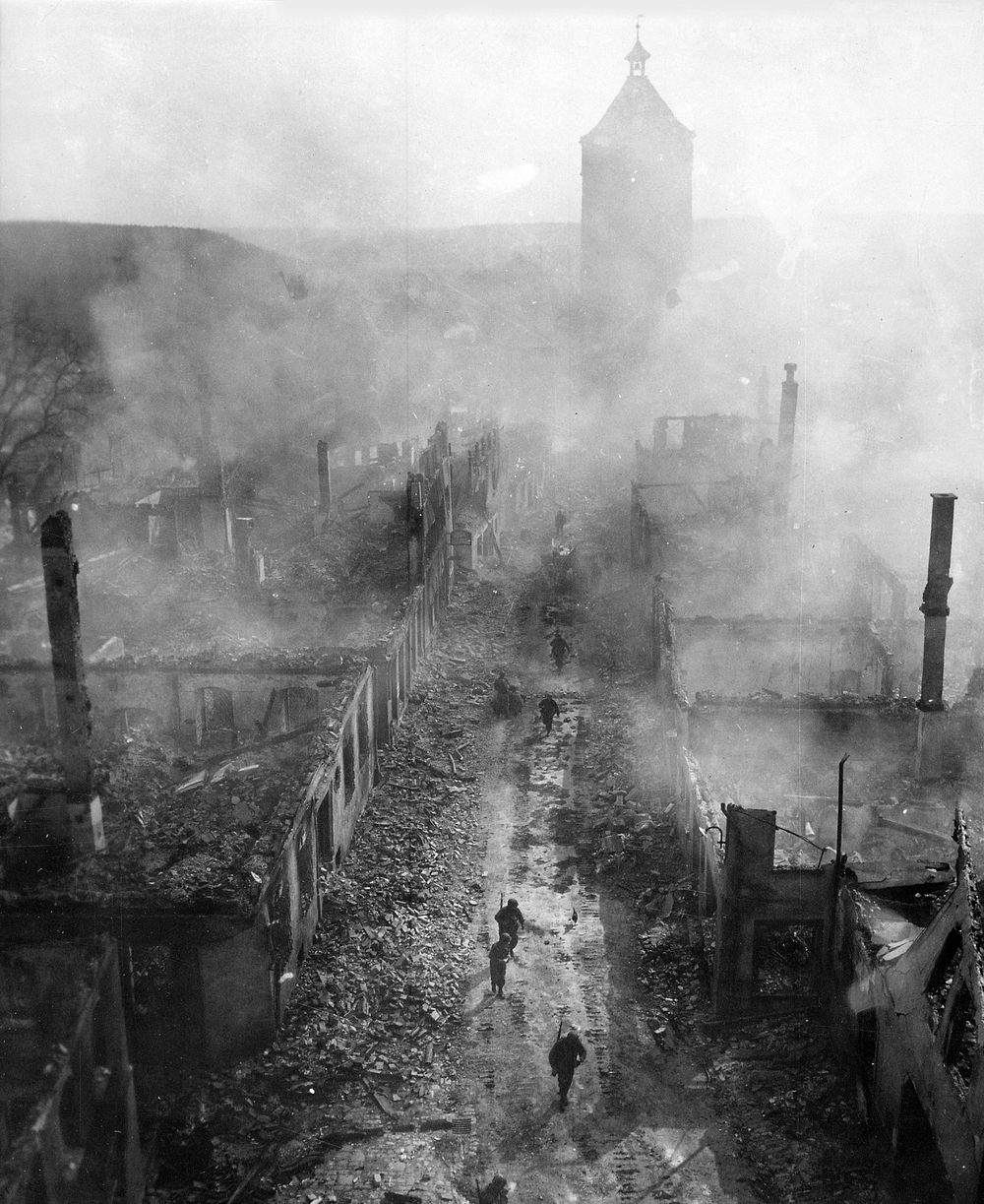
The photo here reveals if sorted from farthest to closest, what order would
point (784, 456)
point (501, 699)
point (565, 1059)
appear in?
point (784, 456), point (501, 699), point (565, 1059)

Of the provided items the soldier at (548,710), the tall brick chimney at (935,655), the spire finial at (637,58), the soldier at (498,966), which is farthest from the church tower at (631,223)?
the soldier at (498,966)

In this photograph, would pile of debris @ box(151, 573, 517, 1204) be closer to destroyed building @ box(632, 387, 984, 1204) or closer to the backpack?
the backpack

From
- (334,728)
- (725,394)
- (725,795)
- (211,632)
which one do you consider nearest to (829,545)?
(725,795)

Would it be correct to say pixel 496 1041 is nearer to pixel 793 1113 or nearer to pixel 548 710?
pixel 793 1113

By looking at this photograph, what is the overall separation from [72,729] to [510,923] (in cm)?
576

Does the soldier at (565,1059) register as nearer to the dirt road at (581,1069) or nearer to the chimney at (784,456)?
the dirt road at (581,1069)

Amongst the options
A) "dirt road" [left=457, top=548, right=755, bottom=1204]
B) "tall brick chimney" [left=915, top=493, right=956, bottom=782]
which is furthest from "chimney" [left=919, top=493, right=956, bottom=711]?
"dirt road" [left=457, top=548, right=755, bottom=1204]

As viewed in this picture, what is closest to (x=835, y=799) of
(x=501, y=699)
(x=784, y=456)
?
(x=501, y=699)

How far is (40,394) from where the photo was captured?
137 feet

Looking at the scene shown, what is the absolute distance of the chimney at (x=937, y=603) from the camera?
53.3ft

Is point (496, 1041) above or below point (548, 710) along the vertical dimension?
below

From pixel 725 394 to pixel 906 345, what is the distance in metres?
9.72

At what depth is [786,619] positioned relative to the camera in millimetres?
20203

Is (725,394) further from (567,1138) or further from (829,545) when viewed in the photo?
(567,1138)
